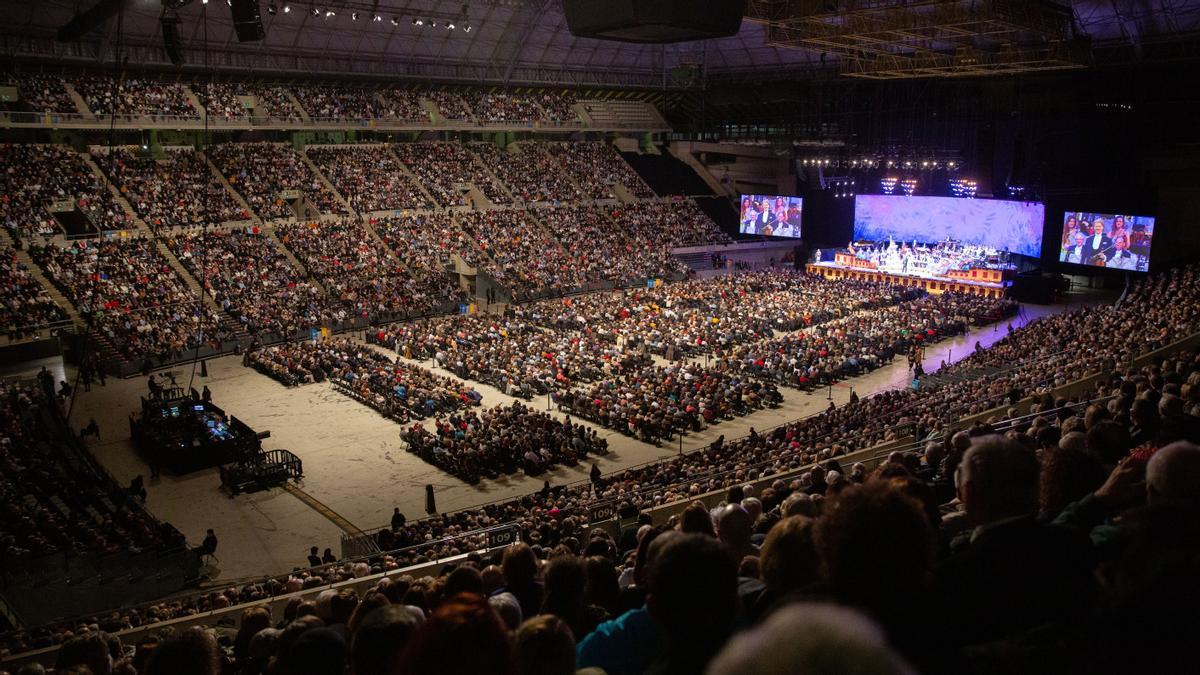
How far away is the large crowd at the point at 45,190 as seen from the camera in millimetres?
32250

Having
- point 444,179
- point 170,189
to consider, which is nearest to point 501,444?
point 170,189

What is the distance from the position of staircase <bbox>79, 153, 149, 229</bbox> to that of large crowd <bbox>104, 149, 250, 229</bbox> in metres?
0.18

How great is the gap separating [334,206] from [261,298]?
9.77m

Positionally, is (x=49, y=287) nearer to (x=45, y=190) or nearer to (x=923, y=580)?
(x=45, y=190)

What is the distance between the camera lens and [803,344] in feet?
96.6

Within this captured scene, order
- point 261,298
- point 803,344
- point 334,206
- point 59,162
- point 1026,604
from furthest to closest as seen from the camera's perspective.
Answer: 1. point 334,206
2. point 59,162
3. point 261,298
4. point 803,344
5. point 1026,604

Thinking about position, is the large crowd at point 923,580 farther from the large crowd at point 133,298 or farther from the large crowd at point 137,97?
the large crowd at point 137,97

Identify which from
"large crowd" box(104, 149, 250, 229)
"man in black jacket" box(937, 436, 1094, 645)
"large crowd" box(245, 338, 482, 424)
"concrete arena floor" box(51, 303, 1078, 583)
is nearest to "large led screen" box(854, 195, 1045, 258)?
"concrete arena floor" box(51, 303, 1078, 583)

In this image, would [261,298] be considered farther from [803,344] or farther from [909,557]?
[909,557]

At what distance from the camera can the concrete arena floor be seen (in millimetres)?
17109

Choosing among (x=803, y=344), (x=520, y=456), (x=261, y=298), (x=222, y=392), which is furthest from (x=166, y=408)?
(x=803, y=344)

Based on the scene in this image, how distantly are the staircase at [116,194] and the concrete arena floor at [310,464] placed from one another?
10139 millimetres

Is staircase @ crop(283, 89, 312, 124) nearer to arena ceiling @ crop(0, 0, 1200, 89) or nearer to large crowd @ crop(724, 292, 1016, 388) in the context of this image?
arena ceiling @ crop(0, 0, 1200, 89)

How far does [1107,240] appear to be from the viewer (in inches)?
1443
